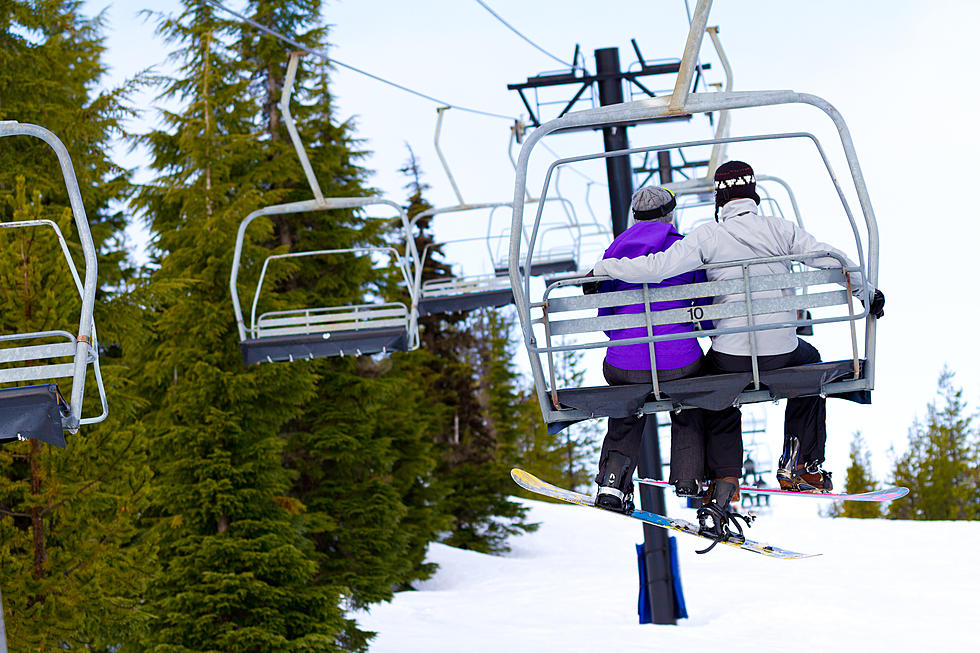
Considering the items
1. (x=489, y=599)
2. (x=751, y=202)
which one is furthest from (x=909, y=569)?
(x=751, y=202)

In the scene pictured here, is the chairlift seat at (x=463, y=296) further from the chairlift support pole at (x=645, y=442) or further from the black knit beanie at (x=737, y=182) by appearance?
the black knit beanie at (x=737, y=182)

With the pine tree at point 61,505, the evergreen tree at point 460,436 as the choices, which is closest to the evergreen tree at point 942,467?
the evergreen tree at point 460,436

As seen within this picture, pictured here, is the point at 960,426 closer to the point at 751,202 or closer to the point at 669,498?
the point at 669,498

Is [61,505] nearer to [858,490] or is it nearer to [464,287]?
[464,287]

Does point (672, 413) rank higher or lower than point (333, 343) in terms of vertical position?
lower

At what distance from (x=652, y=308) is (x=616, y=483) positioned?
2.50 feet

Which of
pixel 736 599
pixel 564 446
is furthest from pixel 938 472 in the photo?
pixel 736 599

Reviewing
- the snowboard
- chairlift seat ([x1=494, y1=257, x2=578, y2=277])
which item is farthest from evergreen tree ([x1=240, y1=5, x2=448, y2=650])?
the snowboard

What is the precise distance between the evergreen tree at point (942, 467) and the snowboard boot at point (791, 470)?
39.7 meters

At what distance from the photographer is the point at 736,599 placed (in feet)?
61.0

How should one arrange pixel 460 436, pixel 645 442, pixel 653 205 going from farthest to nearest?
pixel 460 436
pixel 645 442
pixel 653 205

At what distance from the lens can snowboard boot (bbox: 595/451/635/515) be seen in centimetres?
458

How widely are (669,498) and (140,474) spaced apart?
125 ft

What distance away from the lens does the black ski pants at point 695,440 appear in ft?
15.0
